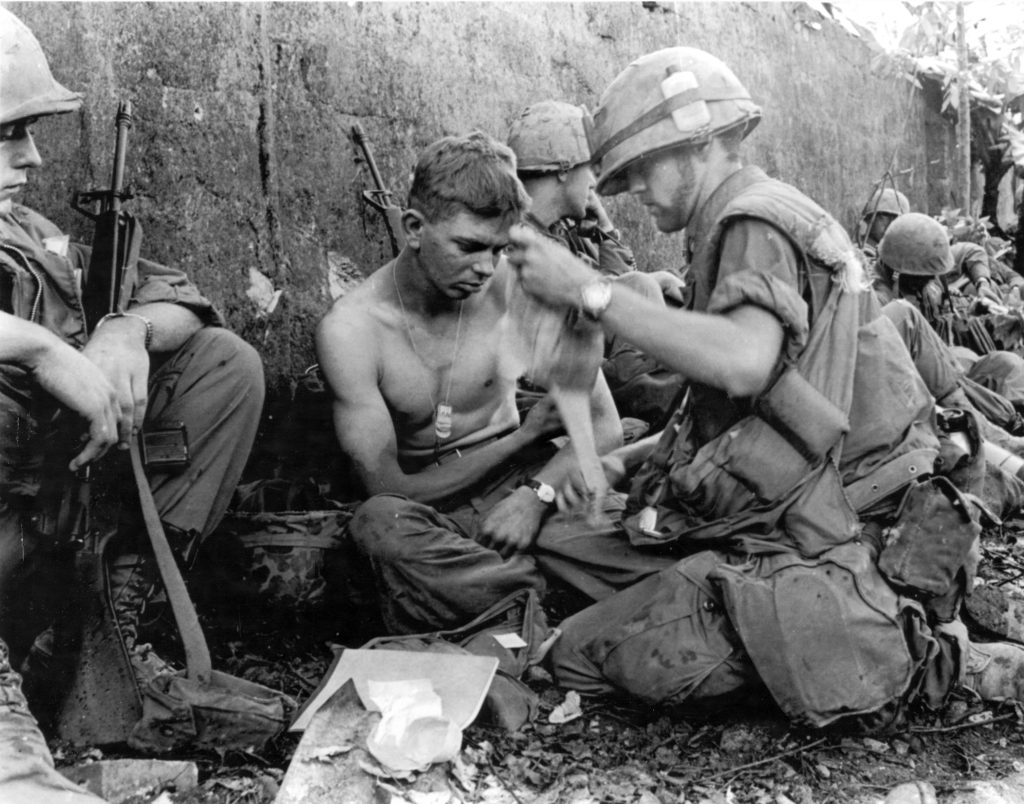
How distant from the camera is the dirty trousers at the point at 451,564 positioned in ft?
11.0

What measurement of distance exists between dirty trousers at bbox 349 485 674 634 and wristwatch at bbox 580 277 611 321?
3.13ft

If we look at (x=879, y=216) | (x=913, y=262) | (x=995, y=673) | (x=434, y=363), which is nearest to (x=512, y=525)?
(x=434, y=363)

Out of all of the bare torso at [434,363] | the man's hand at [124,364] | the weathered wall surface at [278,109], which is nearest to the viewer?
the man's hand at [124,364]

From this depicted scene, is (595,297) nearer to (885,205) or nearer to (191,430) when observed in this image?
(191,430)

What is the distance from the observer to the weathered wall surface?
402cm

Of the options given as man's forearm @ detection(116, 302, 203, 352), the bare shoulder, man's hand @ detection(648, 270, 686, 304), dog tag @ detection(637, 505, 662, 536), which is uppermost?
man's forearm @ detection(116, 302, 203, 352)

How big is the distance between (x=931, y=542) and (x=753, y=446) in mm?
550

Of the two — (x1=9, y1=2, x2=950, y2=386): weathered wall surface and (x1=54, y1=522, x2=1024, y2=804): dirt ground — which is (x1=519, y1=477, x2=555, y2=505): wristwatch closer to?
(x1=54, y1=522, x2=1024, y2=804): dirt ground

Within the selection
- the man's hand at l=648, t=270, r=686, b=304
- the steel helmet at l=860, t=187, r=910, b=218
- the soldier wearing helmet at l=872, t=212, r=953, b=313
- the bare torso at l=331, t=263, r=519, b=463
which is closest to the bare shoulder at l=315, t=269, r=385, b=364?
the bare torso at l=331, t=263, r=519, b=463

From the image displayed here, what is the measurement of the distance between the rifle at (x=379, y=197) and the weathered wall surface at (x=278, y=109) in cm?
6

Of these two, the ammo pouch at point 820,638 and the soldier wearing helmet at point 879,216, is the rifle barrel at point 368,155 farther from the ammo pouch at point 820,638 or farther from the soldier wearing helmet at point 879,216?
the soldier wearing helmet at point 879,216

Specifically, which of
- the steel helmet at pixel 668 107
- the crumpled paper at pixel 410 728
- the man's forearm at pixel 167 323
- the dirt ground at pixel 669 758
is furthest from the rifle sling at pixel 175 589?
the steel helmet at pixel 668 107

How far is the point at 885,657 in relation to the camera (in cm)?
290

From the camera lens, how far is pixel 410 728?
2674mm
